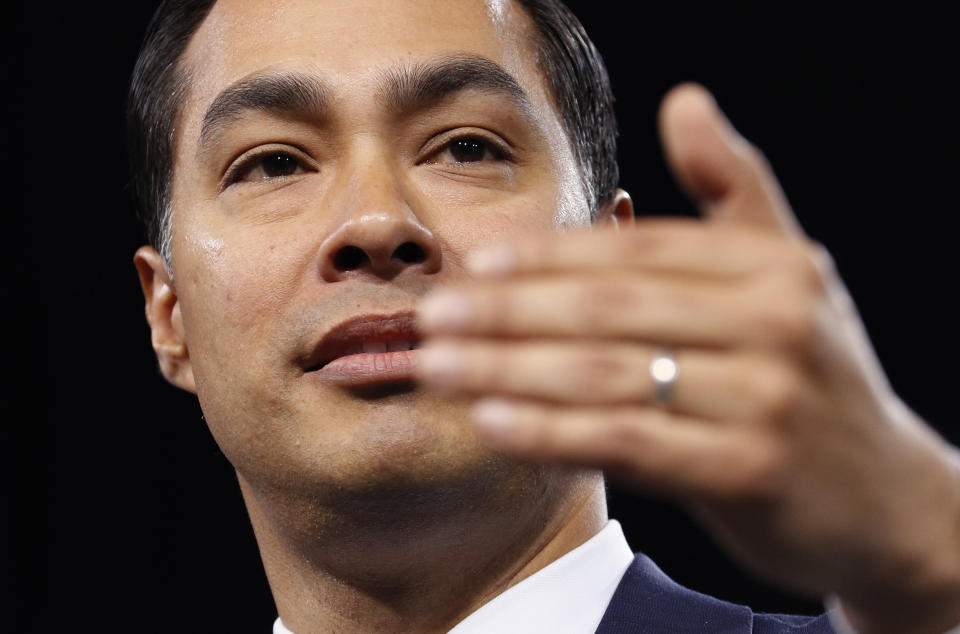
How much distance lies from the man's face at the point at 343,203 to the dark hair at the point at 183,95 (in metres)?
0.06

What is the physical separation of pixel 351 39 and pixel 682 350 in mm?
1099

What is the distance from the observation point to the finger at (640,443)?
0.88m

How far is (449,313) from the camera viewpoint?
0.89 m

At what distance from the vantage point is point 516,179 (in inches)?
72.8

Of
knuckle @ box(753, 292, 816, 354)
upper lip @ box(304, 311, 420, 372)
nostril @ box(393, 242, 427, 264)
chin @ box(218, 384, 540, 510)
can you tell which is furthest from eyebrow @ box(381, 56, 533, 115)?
knuckle @ box(753, 292, 816, 354)

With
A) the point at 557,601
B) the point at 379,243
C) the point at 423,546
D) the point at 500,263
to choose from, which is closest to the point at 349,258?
the point at 379,243

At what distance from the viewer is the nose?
5.21 feet

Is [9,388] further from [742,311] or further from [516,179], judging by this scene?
[742,311]

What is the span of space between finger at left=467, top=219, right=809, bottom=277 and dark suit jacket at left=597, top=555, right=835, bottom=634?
797mm

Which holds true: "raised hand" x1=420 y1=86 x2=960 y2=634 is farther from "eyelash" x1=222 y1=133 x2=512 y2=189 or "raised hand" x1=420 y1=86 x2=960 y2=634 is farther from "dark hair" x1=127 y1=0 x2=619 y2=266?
"dark hair" x1=127 y1=0 x2=619 y2=266

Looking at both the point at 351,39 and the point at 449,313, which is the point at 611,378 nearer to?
the point at 449,313

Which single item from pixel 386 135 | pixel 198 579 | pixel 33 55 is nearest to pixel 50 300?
pixel 33 55

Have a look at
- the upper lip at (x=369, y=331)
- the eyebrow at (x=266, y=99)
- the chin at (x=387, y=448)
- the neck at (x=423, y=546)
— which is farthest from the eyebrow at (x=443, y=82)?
the neck at (x=423, y=546)

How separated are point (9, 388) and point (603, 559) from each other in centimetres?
205
